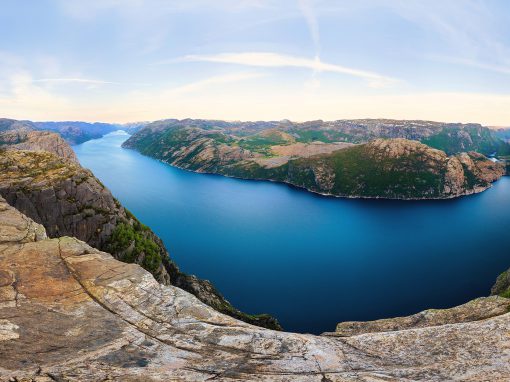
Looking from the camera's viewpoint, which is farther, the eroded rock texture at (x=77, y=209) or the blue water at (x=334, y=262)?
the blue water at (x=334, y=262)

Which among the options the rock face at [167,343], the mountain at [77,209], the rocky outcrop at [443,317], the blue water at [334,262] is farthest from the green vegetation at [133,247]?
the rocky outcrop at [443,317]

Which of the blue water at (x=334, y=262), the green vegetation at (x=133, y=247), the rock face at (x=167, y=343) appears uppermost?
the rock face at (x=167, y=343)

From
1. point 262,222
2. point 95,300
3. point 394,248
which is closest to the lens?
point 95,300

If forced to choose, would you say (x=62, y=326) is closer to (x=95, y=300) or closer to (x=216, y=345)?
(x=95, y=300)

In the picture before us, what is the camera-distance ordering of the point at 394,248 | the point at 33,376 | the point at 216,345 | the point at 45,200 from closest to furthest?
the point at 33,376, the point at 216,345, the point at 45,200, the point at 394,248

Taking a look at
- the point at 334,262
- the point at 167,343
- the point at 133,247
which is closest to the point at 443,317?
the point at 167,343

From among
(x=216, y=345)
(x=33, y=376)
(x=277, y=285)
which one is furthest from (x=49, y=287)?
(x=277, y=285)

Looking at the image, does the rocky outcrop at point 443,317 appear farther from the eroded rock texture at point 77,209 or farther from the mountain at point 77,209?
the mountain at point 77,209
